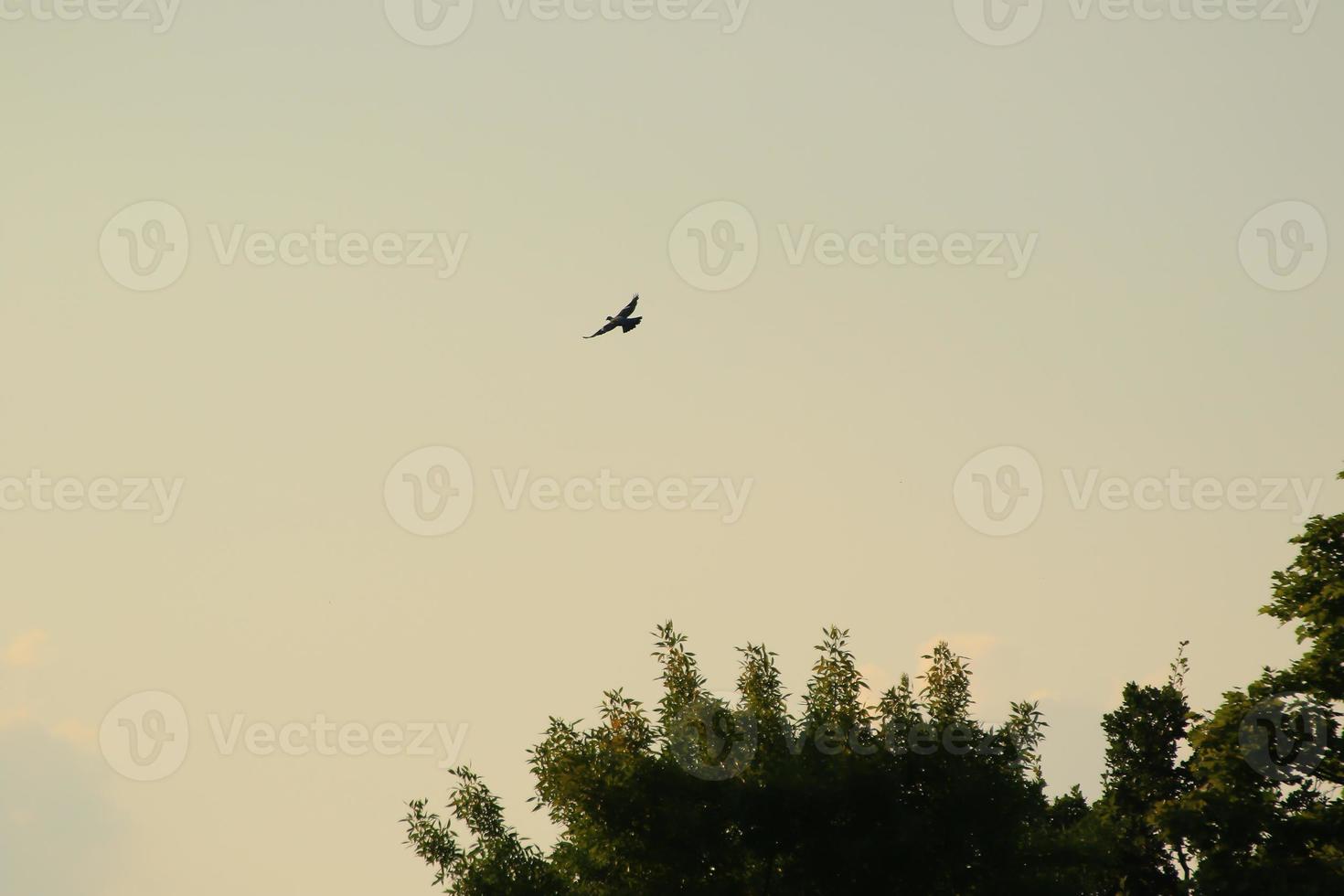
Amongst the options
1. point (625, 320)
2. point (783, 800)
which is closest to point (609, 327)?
point (625, 320)

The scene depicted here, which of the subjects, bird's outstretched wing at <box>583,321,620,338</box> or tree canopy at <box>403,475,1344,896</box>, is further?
bird's outstretched wing at <box>583,321,620,338</box>

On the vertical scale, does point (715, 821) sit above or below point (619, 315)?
below

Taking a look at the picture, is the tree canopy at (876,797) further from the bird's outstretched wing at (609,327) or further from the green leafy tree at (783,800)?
the bird's outstretched wing at (609,327)

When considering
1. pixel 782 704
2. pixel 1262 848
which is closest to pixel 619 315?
pixel 782 704

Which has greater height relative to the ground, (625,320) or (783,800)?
(625,320)

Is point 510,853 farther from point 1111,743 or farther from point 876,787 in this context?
point 1111,743

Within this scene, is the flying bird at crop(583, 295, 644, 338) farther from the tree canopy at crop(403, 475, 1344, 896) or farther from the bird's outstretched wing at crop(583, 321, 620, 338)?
the tree canopy at crop(403, 475, 1344, 896)

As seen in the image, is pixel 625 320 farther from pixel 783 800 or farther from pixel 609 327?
pixel 783 800

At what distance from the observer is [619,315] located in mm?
55812

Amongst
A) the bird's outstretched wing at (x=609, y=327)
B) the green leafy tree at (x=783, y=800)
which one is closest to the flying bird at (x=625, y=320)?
the bird's outstretched wing at (x=609, y=327)

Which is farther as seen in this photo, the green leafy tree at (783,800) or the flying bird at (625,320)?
the flying bird at (625,320)

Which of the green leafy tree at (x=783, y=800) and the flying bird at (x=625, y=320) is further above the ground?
the flying bird at (x=625, y=320)

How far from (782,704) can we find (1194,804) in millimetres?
10061

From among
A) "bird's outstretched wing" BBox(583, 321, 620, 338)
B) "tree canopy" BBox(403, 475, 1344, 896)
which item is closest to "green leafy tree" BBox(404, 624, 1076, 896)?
"tree canopy" BBox(403, 475, 1344, 896)
